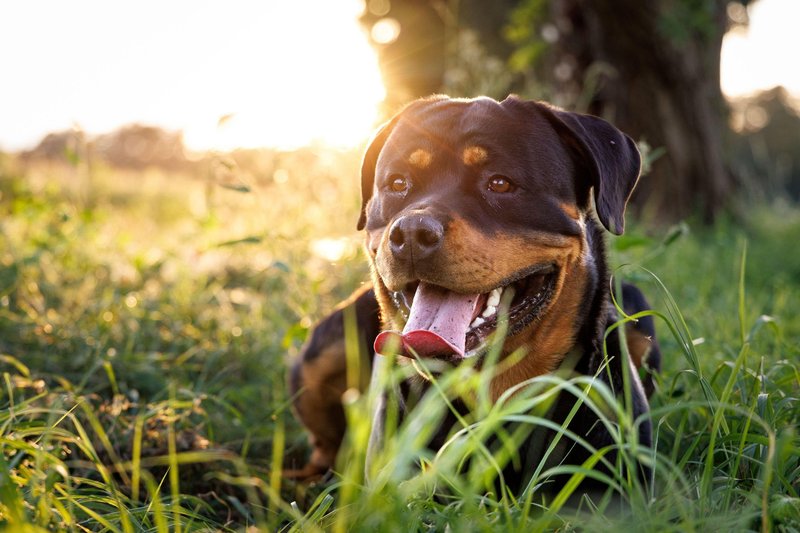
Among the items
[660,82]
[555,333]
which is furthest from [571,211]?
[660,82]

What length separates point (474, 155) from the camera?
251 centimetres

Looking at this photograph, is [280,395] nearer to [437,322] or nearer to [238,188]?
[238,188]

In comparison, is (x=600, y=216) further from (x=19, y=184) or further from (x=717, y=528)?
(x=19, y=184)

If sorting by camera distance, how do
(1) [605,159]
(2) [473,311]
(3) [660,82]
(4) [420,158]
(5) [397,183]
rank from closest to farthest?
(2) [473,311] < (1) [605,159] < (4) [420,158] < (5) [397,183] < (3) [660,82]

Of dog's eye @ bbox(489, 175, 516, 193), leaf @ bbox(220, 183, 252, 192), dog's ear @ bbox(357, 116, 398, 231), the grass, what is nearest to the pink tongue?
the grass

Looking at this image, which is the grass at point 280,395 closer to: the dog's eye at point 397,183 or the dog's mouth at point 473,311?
the dog's mouth at point 473,311

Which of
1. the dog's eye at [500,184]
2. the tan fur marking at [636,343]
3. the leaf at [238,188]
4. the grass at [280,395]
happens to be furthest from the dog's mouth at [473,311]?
the leaf at [238,188]

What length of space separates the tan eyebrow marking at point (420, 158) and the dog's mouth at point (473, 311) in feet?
1.52

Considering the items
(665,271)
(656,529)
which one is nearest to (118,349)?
(656,529)

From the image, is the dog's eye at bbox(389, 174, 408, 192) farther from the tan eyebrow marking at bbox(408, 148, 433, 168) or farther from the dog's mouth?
the dog's mouth

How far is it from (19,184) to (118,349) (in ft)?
7.10

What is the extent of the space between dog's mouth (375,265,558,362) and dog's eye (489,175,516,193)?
0.99 ft

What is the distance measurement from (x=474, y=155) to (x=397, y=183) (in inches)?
13.8

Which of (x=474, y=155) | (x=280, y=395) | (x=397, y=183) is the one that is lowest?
(x=280, y=395)
